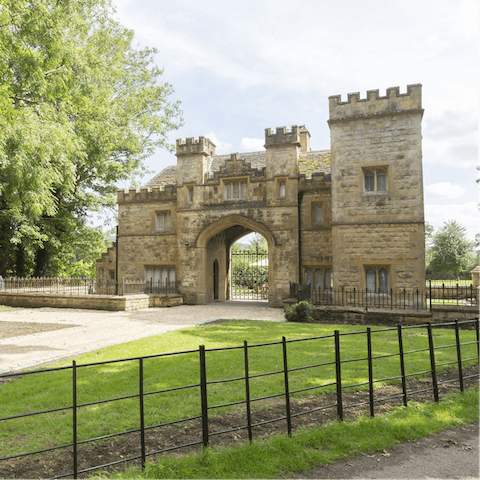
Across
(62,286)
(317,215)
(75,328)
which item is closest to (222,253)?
(317,215)

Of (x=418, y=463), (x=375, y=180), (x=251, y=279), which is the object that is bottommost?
(x=418, y=463)

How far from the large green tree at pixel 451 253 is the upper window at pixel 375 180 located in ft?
104

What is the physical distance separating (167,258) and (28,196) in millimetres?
8998

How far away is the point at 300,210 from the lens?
1880cm

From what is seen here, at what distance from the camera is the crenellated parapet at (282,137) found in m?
18.9

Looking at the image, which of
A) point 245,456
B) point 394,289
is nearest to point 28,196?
point 245,456

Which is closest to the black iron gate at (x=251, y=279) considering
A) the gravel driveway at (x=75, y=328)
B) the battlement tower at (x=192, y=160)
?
the battlement tower at (x=192, y=160)

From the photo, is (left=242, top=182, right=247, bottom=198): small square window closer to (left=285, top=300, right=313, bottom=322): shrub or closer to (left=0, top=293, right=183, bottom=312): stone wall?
(left=0, top=293, right=183, bottom=312): stone wall

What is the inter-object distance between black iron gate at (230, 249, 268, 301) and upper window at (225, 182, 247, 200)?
3.67m

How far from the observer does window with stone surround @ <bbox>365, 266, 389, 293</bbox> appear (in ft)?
52.7

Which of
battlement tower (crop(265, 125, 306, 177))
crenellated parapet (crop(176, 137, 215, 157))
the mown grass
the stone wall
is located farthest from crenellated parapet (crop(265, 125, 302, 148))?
the mown grass

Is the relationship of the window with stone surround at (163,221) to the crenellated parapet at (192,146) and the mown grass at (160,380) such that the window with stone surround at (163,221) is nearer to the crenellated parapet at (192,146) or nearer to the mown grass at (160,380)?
the crenellated parapet at (192,146)

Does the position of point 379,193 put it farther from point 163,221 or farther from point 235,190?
point 163,221

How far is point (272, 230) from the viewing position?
19.0m
